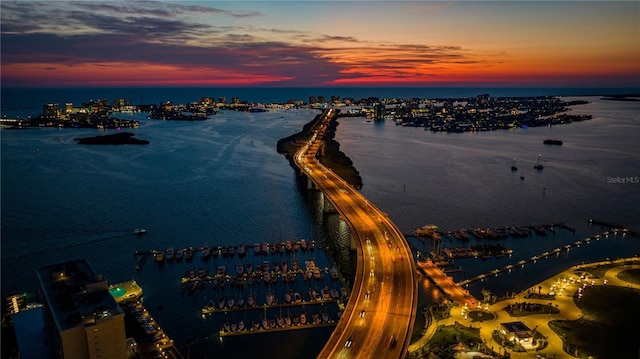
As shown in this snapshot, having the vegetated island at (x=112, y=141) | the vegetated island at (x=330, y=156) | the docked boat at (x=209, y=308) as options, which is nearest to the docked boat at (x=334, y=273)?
the docked boat at (x=209, y=308)

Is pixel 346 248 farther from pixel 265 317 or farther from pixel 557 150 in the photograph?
pixel 557 150

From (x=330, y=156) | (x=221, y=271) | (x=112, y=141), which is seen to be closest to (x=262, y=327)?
(x=221, y=271)

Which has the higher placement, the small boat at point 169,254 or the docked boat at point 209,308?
the small boat at point 169,254

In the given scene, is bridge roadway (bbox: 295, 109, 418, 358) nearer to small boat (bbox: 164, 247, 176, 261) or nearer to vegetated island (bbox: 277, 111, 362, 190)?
small boat (bbox: 164, 247, 176, 261)

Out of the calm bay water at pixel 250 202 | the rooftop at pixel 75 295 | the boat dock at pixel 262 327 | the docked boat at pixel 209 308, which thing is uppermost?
the rooftop at pixel 75 295

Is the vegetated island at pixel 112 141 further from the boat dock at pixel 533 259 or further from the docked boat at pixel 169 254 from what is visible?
the boat dock at pixel 533 259

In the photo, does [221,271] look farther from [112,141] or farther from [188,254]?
[112,141]

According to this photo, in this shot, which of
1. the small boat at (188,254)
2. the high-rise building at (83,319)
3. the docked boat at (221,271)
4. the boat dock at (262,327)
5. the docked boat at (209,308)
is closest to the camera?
the high-rise building at (83,319)

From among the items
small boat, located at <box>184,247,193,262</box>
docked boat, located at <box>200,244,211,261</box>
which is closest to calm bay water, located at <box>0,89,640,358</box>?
small boat, located at <box>184,247,193,262</box>

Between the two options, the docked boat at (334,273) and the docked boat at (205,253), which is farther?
the docked boat at (205,253)
